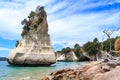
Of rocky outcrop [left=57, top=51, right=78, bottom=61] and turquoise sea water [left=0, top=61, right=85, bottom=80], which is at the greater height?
rocky outcrop [left=57, top=51, right=78, bottom=61]

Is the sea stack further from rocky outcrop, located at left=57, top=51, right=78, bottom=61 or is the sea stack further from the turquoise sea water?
rocky outcrop, located at left=57, top=51, right=78, bottom=61

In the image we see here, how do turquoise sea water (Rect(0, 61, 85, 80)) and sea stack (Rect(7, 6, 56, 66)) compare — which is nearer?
turquoise sea water (Rect(0, 61, 85, 80))

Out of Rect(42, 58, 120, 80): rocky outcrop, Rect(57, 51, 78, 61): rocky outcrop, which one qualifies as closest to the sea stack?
Rect(42, 58, 120, 80): rocky outcrop

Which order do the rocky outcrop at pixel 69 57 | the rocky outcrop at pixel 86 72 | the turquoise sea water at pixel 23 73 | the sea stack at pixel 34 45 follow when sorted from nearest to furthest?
the rocky outcrop at pixel 86 72
the turquoise sea water at pixel 23 73
the sea stack at pixel 34 45
the rocky outcrop at pixel 69 57

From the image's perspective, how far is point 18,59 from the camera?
223 feet

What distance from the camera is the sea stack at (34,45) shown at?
67.5 metres

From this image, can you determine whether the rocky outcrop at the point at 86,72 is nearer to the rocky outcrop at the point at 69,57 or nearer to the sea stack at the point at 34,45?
the sea stack at the point at 34,45

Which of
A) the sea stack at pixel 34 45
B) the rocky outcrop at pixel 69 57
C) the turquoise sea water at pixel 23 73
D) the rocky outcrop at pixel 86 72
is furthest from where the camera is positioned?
the rocky outcrop at pixel 69 57

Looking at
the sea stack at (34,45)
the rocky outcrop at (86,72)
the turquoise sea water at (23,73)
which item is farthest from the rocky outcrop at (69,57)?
the rocky outcrop at (86,72)

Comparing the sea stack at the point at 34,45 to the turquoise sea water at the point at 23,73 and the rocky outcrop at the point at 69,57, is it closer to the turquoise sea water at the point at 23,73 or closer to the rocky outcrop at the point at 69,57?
the turquoise sea water at the point at 23,73

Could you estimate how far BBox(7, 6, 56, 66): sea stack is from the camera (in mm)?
67500

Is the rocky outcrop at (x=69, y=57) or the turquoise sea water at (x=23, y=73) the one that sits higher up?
the rocky outcrop at (x=69, y=57)

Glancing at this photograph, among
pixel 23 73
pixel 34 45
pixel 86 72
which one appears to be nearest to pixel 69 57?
pixel 34 45

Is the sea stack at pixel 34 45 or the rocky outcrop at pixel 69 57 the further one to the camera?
the rocky outcrop at pixel 69 57
